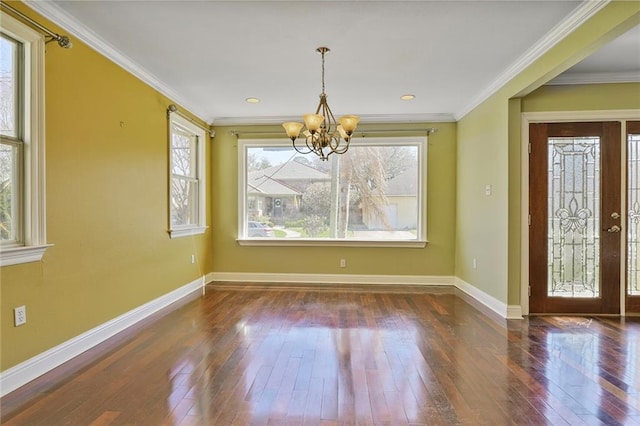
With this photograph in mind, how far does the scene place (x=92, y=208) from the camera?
2.85 meters

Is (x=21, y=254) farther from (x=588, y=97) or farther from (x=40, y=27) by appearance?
(x=588, y=97)

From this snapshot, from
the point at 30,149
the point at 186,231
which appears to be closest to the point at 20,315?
the point at 30,149

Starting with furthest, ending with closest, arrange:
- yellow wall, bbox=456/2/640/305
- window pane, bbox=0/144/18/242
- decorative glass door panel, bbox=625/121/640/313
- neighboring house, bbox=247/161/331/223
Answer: neighboring house, bbox=247/161/331/223, decorative glass door panel, bbox=625/121/640/313, yellow wall, bbox=456/2/640/305, window pane, bbox=0/144/18/242

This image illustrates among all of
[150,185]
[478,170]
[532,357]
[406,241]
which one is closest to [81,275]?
[150,185]

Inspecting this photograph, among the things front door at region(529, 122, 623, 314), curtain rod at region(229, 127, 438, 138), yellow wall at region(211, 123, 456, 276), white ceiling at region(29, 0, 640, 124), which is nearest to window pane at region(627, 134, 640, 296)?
front door at region(529, 122, 623, 314)

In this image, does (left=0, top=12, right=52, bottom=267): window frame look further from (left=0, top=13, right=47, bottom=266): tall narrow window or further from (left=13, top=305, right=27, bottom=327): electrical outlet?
(left=13, top=305, right=27, bottom=327): electrical outlet

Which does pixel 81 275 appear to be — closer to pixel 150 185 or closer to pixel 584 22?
pixel 150 185

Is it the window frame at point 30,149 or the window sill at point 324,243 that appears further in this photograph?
the window sill at point 324,243

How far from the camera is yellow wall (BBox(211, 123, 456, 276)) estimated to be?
17.0ft

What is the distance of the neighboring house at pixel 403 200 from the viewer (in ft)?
17.3

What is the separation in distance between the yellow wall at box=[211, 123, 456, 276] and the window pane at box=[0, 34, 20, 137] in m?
3.16

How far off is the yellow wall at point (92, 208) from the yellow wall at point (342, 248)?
1408mm

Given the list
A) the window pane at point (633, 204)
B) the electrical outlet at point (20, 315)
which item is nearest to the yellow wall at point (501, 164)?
the window pane at point (633, 204)

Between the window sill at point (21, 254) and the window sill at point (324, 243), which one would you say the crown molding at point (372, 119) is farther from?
the window sill at point (21, 254)
